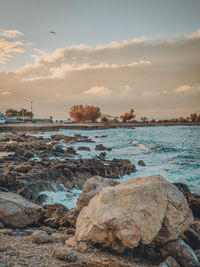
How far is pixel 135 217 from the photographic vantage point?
131 inches

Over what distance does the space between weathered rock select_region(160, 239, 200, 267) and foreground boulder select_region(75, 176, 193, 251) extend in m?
0.10

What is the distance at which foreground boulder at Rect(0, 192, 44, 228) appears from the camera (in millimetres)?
4777

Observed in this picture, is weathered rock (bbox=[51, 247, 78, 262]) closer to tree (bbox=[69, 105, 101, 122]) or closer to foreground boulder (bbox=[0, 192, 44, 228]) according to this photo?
foreground boulder (bbox=[0, 192, 44, 228])

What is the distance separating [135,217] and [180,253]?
886mm

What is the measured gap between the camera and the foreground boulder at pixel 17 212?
478 centimetres

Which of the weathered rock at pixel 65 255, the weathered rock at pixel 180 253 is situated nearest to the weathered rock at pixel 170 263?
the weathered rock at pixel 180 253

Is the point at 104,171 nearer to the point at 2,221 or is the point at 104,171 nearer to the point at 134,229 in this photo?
the point at 2,221

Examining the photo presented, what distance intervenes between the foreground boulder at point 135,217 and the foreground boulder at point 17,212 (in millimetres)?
1569

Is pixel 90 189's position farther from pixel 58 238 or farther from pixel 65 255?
pixel 65 255

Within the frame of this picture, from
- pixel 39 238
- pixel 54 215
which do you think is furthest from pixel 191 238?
pixel 54 215

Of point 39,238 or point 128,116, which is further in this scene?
point 128,116

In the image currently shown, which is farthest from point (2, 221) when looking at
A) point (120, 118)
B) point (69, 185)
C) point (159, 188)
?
point (120, 118)

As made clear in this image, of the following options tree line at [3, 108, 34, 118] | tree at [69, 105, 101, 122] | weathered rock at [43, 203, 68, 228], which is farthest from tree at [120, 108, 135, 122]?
weathered rock at [43, 203, 68, 228]

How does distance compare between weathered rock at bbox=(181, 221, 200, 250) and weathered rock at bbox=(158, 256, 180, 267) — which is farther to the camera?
weathered rock at bbox=(181, 221, 200, 250)
